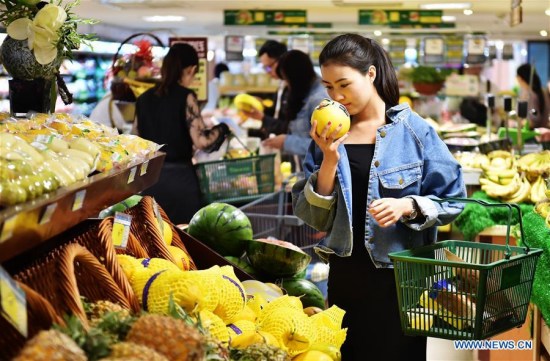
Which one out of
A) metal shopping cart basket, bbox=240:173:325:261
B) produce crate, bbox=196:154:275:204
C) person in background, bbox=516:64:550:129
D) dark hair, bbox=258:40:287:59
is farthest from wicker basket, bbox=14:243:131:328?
person in background, bbox=516:64:550:129

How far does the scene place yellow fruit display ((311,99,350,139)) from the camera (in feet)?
9.59

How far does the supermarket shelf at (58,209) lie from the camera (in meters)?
1.82

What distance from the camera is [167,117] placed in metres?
6.05

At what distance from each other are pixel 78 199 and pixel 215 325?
20.3 inches

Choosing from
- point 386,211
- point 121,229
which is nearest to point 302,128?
point 386,211

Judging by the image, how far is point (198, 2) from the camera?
1162 cm

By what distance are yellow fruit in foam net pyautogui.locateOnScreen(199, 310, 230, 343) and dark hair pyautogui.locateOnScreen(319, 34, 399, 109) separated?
113 cm

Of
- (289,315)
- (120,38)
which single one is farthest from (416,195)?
(120,38)

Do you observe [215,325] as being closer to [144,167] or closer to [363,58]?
[144,167]

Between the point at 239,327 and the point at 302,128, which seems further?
the point at 302,128

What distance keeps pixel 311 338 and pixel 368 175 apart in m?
0.74

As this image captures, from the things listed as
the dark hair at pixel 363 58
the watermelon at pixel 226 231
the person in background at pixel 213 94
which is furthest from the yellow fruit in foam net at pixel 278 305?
the person in background at pixel 213 94

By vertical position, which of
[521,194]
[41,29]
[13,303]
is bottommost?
[521,194]

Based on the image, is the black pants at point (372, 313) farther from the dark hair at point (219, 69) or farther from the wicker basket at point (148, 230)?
the dark hair at point (219, 69)
